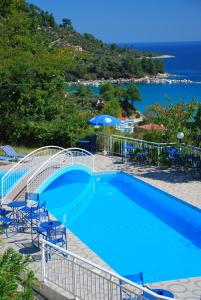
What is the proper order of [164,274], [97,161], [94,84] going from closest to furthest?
1. [164,274]
2. [97,161]
3. [94,84]

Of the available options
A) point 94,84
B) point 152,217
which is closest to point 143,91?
point 94,84

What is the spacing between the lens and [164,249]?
11633 millimetres

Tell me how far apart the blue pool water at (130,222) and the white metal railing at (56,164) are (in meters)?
0.63

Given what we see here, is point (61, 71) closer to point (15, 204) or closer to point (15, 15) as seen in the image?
point (15, 15)

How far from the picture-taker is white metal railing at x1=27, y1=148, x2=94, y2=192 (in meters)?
14.7

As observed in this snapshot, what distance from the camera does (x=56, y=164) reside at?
16.4m

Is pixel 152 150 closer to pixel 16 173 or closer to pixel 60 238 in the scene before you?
pixel 16 173

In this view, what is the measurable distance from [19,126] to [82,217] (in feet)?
29.1

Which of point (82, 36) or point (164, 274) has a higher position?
point (82, 36)

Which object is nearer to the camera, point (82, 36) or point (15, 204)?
point (15, 204)

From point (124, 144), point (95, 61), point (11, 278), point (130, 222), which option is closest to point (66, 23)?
point (95, 61)

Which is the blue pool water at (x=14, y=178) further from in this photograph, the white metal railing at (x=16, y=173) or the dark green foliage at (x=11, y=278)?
the dark green foliage at (x=11, y=278)

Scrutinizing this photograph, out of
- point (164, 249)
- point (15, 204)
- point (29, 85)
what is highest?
point (29, 85)

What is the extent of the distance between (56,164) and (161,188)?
3.50 m
